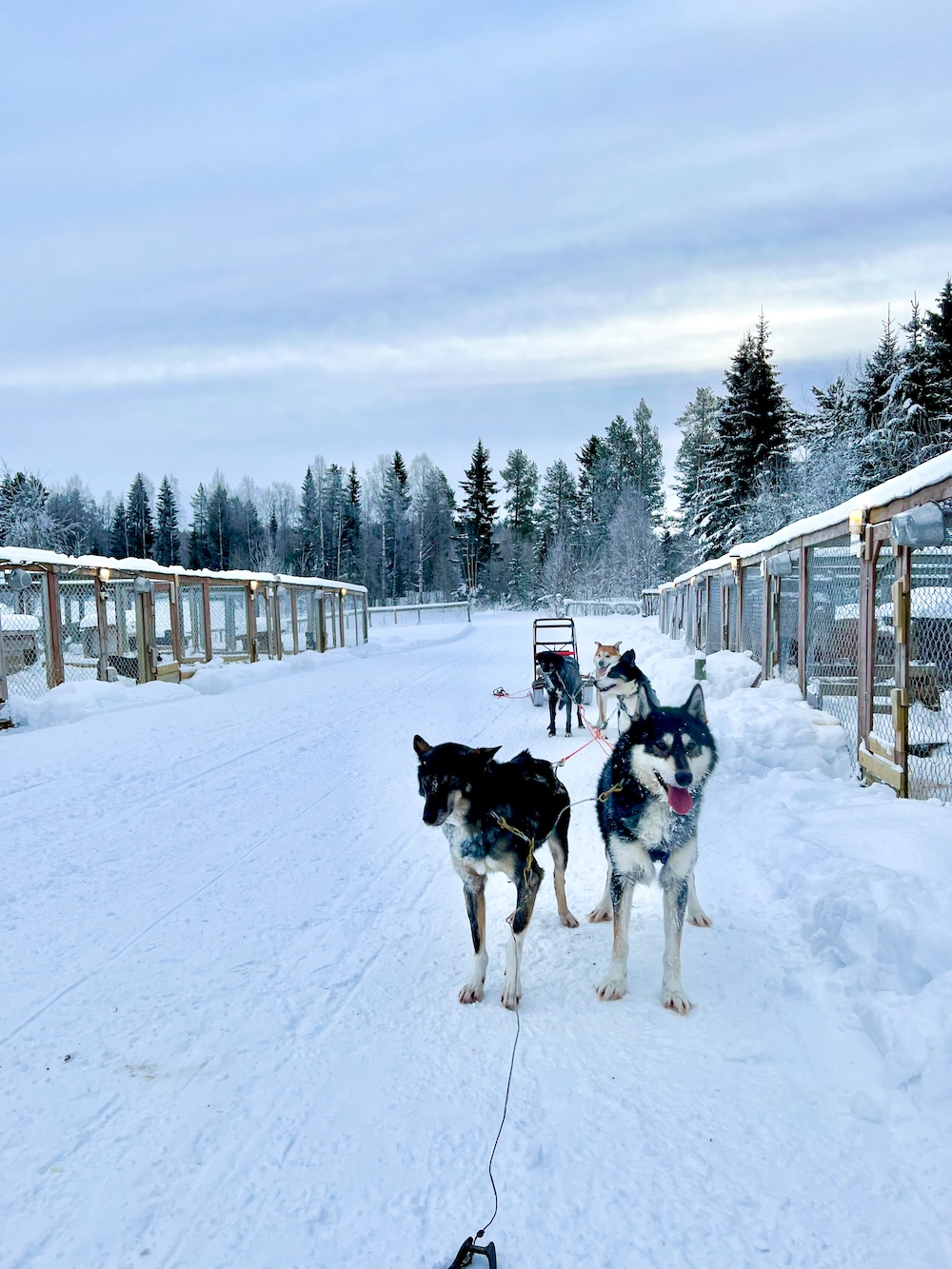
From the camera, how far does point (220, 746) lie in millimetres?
8617

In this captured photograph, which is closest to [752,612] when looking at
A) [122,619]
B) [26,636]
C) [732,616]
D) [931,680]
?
[732,616]

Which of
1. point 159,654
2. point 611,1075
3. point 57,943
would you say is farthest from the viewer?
point 159,654

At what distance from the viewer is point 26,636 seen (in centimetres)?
1198

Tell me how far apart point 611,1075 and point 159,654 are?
50.7ft

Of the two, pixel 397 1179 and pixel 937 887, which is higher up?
pixel 937 887

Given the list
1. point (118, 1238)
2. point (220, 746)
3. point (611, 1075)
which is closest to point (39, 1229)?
point (118, 1238)

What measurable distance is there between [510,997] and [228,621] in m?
17.8

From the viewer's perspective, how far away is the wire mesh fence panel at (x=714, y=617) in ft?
50.8

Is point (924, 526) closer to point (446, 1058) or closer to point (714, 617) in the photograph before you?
point (446, 1058)

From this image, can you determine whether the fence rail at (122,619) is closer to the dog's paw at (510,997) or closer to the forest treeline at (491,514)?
the dog's paw at (510,997)

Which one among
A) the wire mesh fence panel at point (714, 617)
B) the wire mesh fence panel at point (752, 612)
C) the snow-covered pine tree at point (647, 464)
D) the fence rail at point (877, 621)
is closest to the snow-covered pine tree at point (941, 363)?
the wire mesh fence panel at point (714, 617)

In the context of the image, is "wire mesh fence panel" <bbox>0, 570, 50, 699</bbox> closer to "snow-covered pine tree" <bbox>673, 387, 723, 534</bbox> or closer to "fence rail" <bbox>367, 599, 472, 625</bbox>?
"fence rail" <bbox>367, 599, 472, 625</bbox>

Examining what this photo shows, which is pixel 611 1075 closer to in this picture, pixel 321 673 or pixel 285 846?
pixel 285 846

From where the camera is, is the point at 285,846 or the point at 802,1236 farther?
the point at 285,846
